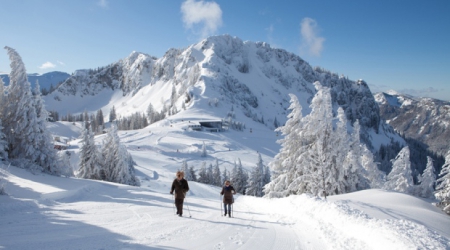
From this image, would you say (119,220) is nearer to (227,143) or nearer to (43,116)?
(43,116)

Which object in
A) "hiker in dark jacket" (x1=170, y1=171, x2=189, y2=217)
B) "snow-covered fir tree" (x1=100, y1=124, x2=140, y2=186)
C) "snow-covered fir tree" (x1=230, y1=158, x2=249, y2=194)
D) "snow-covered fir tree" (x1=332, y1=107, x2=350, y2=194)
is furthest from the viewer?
"snow-covered fir tree" (x1=230, y1=158, x2=249, y2=194)

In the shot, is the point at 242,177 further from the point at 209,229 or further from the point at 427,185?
the point at 209,229

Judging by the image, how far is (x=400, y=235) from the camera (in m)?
6.77

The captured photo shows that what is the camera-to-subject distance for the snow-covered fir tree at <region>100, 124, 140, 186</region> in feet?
99.8

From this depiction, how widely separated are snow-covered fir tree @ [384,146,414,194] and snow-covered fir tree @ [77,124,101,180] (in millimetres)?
33010

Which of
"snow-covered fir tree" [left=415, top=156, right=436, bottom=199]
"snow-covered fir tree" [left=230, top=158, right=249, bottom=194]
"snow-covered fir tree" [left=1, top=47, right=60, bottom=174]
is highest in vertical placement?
"snow-covered fir tree" [left=1, top=47, right=60, bottom=174]

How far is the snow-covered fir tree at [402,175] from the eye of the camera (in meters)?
28.9

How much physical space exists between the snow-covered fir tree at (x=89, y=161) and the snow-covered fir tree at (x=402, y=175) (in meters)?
33.0

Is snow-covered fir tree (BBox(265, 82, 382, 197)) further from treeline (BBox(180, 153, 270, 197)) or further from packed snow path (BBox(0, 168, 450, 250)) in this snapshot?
treeline (BBox(180, 153, 270, 197))

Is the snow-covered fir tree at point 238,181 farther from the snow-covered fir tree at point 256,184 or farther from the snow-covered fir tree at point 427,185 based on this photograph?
the snow-covered fir tree at point 427,185

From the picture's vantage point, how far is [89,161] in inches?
1180

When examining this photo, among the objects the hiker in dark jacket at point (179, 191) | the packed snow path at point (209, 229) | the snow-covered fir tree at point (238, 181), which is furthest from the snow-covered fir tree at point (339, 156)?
the snow-covered fir tree at point (238, 181)

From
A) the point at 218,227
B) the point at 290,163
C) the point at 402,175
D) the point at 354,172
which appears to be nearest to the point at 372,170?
the point at 402,175

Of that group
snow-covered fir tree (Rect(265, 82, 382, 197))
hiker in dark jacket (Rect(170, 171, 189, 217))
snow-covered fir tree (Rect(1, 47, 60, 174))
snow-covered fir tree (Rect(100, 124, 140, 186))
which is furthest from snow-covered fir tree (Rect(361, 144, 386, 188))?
snow-covered fir tree (Rect(1, 47, 60, 174))
